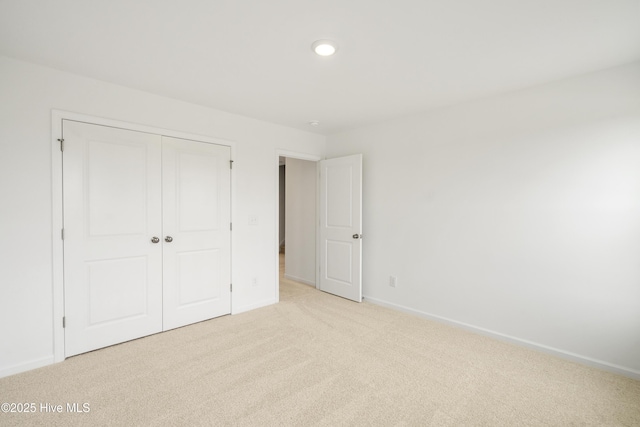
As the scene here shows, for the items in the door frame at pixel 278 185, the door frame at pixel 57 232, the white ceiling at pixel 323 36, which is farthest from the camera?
the door frame at pixel 278 185

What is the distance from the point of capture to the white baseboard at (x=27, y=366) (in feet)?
7.24

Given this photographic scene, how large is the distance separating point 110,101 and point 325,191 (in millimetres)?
2767

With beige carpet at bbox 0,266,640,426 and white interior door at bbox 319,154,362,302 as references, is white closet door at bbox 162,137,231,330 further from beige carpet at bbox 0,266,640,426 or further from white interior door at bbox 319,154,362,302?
white interior door at bbox 319,154,362,302

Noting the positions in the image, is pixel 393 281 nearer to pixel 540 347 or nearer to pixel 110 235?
pixel 540 347

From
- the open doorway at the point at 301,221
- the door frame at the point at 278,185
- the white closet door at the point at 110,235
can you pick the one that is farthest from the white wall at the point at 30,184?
the open doorway at the point at 301,221

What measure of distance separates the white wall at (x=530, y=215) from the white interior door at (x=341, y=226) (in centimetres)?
44

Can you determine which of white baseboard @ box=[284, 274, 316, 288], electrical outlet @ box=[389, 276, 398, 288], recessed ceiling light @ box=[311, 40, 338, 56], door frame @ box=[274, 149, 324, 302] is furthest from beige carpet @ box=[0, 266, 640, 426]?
recessed ceiling light @ box=[311, 40, 338, 56]

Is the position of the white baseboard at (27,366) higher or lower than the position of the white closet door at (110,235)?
lower

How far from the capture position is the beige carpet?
1807mm

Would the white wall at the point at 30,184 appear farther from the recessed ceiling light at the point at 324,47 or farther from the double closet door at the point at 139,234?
the recessed ceiling light at the point at 324,47

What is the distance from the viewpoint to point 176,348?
2.67 meters

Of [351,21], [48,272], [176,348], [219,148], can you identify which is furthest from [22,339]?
[351,21]

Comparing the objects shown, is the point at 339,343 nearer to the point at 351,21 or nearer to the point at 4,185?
the point at 351,21

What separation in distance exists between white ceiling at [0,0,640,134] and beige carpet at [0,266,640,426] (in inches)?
95.9
